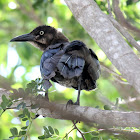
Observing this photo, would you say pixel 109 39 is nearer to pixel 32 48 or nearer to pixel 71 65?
pixel 71 65

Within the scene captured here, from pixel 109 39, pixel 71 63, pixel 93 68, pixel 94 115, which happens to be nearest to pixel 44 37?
pixel 93 68

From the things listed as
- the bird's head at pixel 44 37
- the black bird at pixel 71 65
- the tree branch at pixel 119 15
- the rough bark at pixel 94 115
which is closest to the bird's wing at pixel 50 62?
the black bird at pixel 71 65

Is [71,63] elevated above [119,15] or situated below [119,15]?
below

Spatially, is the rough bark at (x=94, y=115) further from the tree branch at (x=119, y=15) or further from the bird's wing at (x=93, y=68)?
the tree branch at (x=119, y=15)

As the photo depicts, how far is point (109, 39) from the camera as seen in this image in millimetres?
3541

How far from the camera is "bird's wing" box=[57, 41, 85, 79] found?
165 inches

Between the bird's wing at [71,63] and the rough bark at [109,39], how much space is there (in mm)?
634

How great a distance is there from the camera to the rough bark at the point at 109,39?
3.19m

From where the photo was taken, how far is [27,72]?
27.6 feet

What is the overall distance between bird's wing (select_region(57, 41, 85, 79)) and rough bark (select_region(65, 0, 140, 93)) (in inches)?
25.0

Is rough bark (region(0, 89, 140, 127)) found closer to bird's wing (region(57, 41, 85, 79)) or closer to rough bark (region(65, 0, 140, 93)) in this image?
rough bark (region(65, 0, 140, 93))

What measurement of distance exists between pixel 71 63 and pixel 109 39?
0.89 m

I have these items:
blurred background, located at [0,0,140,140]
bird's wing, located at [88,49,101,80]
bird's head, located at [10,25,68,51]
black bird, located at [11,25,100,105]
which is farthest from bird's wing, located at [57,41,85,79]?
blurred background, located at [0,0,140,140]

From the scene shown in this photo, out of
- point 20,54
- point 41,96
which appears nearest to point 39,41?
point 20,54
